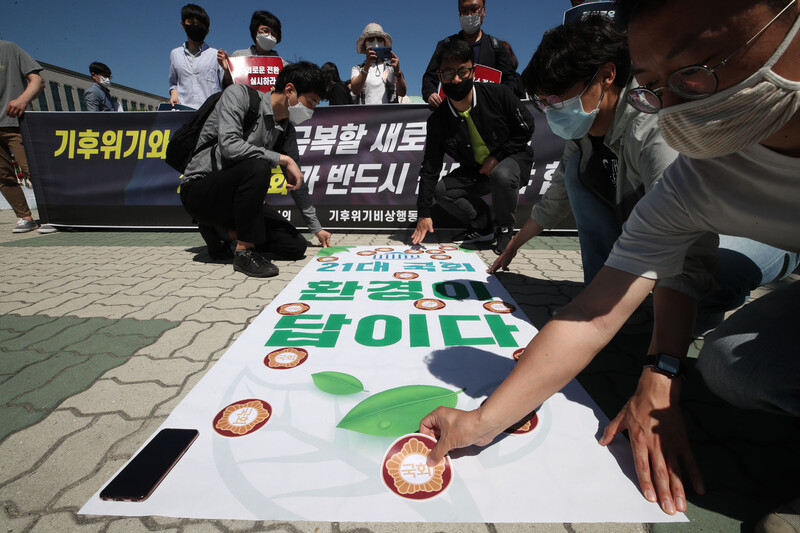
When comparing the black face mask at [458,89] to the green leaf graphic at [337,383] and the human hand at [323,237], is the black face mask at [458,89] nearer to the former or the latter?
the human hand at [323,237]

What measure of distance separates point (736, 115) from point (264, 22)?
4643mm

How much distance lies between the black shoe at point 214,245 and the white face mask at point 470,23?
111 inches

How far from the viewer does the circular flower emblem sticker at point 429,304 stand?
194 centimetres

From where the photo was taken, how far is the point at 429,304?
1.98 metres

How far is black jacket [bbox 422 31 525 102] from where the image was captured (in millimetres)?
3584

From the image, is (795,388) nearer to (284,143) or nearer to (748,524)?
(748,524)

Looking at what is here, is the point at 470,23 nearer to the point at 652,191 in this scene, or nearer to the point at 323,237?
the point at 323,237

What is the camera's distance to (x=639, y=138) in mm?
1351

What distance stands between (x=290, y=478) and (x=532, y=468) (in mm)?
603

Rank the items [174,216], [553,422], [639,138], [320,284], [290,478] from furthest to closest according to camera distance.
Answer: [174,216] → [320,284] → [639,138] → [553,422] → [290,478]

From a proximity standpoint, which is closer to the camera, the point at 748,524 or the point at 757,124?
the point at 757,124

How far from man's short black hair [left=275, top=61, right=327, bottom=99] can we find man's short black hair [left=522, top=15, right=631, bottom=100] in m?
1.57

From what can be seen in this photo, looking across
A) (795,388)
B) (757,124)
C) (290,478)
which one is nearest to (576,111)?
(757,124)

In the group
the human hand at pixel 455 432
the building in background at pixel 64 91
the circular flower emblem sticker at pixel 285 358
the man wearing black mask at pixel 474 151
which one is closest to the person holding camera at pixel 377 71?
the man wearing black mask at pixel 474 151
